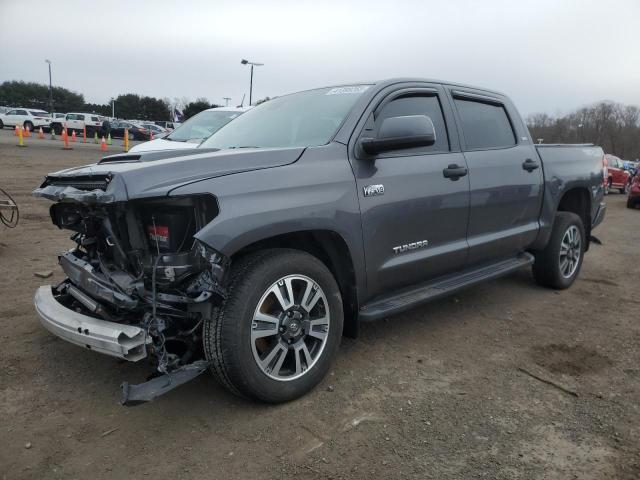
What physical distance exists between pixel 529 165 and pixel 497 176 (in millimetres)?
598

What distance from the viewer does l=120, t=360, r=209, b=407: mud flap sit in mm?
2391

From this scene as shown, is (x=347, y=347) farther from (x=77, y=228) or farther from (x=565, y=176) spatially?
(x=565, y=176)

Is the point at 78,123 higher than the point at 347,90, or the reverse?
the point at 347,90

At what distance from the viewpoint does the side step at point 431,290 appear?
11.1ft

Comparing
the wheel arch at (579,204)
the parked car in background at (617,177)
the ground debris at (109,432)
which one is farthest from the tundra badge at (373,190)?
the parked car in background at (617,177)

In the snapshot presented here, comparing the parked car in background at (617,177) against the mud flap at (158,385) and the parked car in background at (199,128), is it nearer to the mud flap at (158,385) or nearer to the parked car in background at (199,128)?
the parked car in background at (199,128)

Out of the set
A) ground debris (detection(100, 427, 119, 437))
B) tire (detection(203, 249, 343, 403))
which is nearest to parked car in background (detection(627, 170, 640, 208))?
tire (detection(203, 249, 343, 403))

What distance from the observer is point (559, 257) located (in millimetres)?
5270

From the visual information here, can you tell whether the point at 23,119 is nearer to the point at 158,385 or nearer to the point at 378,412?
the point at 158,385

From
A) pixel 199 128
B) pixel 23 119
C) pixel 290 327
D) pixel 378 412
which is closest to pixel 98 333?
pixel 290 327

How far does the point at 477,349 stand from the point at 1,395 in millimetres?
3116

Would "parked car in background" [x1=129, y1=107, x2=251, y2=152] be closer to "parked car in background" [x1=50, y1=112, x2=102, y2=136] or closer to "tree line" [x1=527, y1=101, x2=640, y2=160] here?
"parked car in background" [x1=50, y1=112, x2=102, y2=136]

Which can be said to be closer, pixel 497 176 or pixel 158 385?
pixel 158 385

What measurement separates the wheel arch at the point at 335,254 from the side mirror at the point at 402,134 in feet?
2.02
